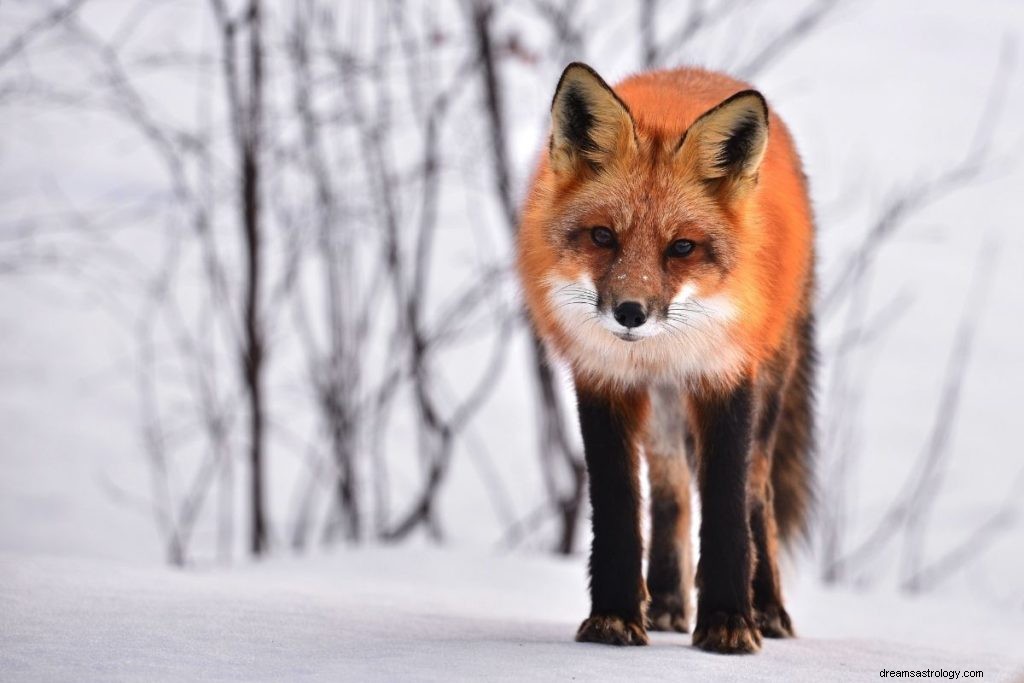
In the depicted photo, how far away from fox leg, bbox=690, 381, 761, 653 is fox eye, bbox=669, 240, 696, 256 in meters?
0.41

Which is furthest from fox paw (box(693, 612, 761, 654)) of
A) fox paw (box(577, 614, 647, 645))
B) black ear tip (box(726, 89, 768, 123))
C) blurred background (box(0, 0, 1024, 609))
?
blurred background (box(0, 0, 1024, 609))

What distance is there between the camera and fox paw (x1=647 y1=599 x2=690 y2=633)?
351 cm

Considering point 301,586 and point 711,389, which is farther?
point 301,586

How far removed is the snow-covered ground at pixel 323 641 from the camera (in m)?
2.25

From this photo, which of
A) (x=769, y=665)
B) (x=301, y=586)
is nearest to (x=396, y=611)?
(x=301, y=586)

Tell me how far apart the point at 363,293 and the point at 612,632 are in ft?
13.0

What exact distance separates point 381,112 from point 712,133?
12.3 ft

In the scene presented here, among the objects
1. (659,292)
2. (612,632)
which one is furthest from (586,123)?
(612,632)

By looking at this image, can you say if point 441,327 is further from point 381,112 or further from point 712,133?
point 712,133

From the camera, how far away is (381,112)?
6.30 meters

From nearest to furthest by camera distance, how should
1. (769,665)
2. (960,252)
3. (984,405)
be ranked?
(769,665) < (984,405) < (960,252)

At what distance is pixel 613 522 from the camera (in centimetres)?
296

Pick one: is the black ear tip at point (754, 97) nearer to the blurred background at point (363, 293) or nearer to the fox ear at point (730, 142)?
the fox ear at point (730, 142)

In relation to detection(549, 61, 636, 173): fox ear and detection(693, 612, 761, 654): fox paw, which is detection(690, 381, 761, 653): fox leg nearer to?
detection(693, 612, 761, 654): fox paw
